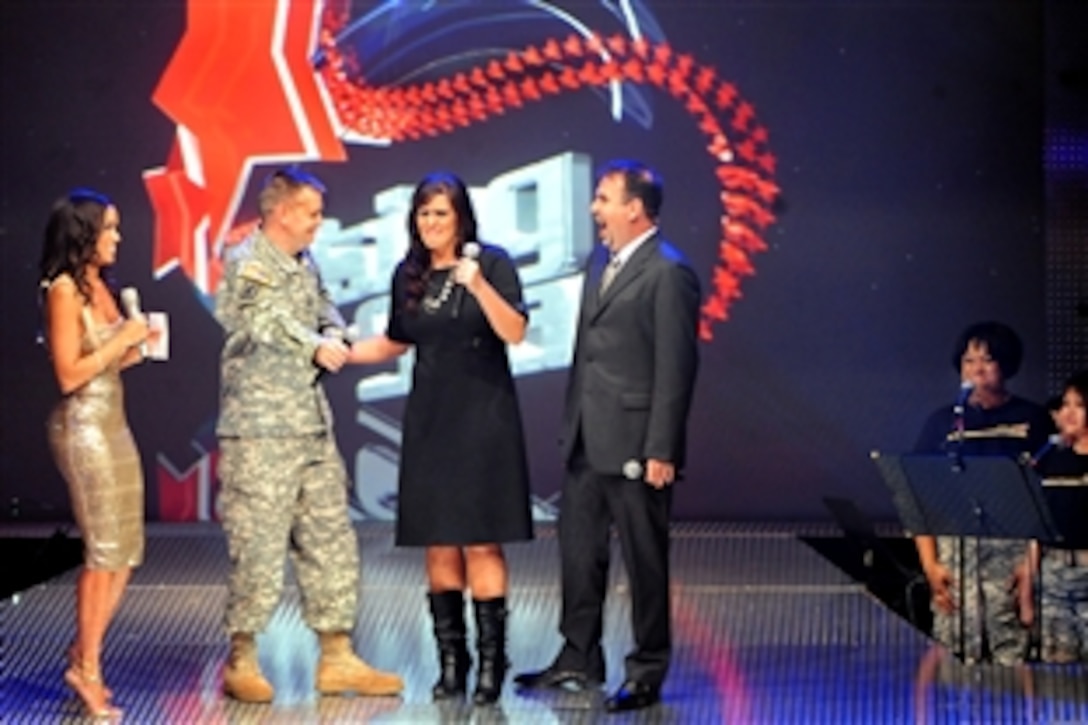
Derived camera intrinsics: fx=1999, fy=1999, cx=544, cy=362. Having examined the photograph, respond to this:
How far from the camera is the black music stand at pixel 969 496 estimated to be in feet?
19.3

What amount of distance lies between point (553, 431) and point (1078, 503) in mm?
3175

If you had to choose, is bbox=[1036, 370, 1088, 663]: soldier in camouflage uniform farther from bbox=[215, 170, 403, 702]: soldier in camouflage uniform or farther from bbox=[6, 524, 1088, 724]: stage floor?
bbox=[215, 170, 403, 702]: soldier in camouflage uniform

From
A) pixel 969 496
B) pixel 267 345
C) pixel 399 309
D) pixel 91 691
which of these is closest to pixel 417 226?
pixel 399 309

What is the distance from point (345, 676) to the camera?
19.2ft

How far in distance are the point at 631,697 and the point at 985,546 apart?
1.68m

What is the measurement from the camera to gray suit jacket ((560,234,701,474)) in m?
5.63

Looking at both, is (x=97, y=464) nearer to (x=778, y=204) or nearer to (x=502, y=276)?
(x=502, y=276)

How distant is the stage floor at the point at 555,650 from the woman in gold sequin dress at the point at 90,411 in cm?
34

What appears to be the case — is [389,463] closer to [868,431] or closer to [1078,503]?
[868,431]

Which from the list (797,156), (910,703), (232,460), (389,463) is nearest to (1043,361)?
(797,156)

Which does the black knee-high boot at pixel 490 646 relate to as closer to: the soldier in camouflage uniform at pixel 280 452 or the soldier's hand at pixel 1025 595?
the soldier in camouflage uniform at pixel 280 452

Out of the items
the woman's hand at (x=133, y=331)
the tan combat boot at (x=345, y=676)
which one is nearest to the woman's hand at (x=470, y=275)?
the woman's hand at (x=133, y=331)

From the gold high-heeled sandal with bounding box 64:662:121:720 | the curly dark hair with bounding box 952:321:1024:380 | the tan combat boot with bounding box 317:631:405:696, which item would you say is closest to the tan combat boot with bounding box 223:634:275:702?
the tan combat boot with bounding box 317:631:405:696

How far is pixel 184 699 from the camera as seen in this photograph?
5.83m
